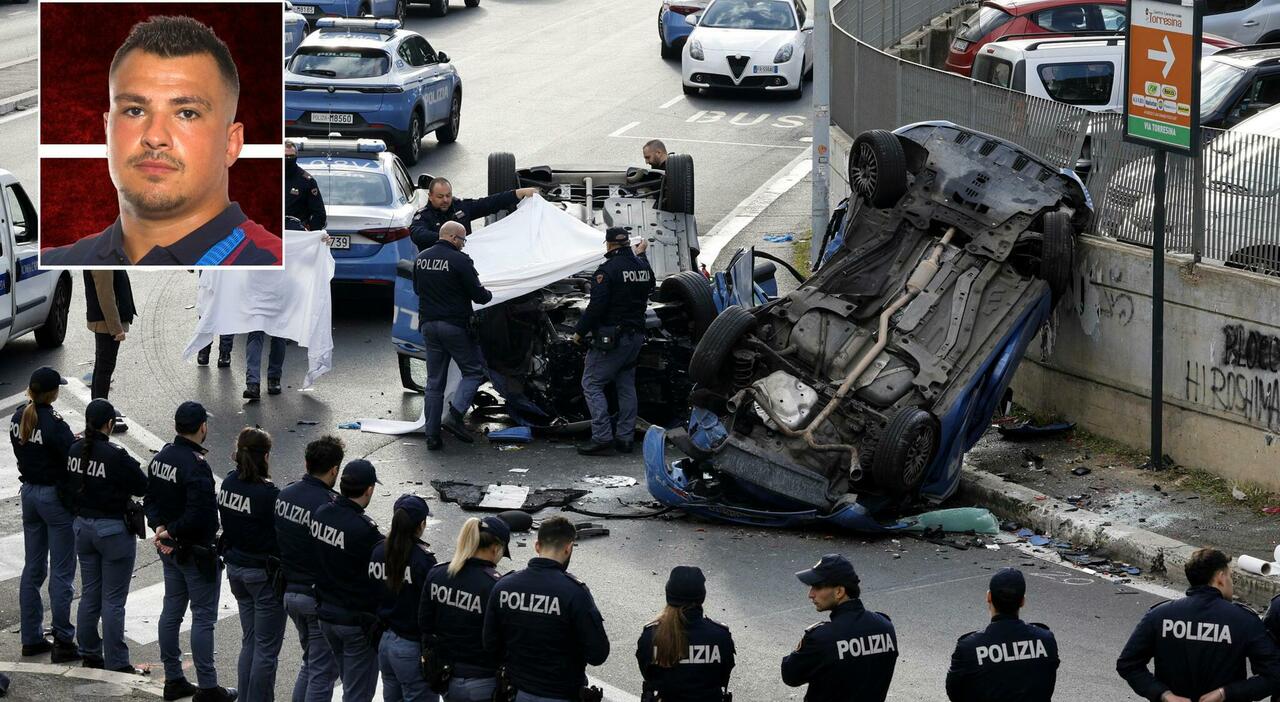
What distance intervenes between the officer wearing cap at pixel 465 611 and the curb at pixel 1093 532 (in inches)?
197

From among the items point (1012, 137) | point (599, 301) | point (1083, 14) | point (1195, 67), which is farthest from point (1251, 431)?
point (1083, 14)

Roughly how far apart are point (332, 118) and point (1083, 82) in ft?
32.6

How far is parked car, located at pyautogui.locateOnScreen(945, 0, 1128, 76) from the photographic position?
2316cm

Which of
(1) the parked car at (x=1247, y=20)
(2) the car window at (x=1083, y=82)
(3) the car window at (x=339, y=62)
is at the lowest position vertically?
(3) the car window at (x=339, y=62)

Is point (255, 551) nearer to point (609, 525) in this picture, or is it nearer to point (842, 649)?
point (842, 649)

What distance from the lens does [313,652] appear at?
875 centimetres

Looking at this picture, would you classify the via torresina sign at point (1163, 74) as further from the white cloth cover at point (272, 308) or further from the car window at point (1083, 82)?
the car window at point (1083, 82)

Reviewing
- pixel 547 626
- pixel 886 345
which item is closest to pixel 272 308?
pixel 886 345

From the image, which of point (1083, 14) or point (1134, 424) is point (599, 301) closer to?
point (1134, 424)

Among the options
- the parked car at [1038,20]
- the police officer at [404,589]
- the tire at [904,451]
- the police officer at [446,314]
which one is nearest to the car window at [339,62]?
the parked car at [1038,20]

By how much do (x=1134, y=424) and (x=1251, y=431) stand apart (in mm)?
1168

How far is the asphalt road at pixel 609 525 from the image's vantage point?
9977mm

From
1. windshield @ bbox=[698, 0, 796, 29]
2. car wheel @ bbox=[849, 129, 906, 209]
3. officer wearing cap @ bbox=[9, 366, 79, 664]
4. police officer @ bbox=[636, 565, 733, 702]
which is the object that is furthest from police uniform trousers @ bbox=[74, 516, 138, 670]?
windshield @ bbox=[698, 0, 796, 29]

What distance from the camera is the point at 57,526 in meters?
10.2
